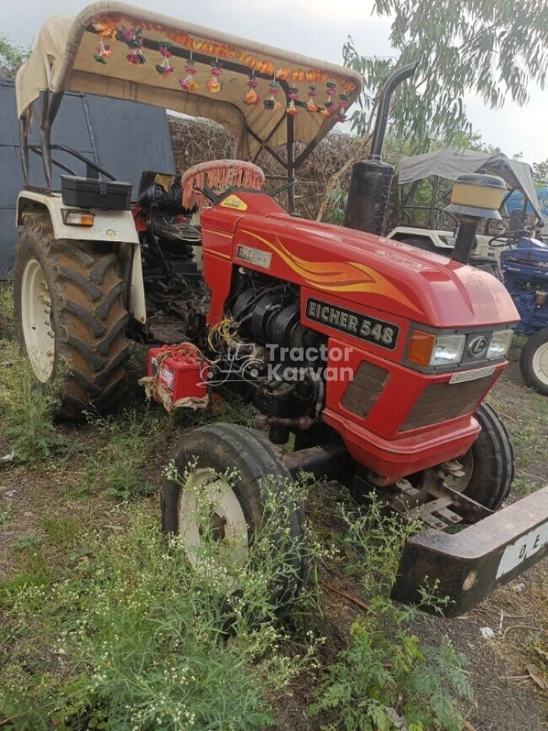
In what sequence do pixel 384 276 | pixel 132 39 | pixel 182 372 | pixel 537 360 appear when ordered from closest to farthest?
pixel 384 276 → pixel 132 39 → pixel 182 372 → pixel 537 360

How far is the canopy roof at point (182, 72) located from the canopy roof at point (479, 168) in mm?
A: 5700

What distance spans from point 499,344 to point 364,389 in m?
0.53

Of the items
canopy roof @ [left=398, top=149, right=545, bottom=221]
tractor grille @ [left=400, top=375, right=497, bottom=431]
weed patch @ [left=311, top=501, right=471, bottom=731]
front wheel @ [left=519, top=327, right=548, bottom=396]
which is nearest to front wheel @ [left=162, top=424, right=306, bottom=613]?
weed patch @ [left=311, top=501, right=471, bottom=731]

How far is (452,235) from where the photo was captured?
25.7ft

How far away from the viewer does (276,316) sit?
91.8 inches

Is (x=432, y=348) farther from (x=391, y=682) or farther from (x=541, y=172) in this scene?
(x=541, y=172)

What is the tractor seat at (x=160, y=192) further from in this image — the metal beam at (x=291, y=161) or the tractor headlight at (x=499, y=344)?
the tractor headlight at (x=499, y=344)

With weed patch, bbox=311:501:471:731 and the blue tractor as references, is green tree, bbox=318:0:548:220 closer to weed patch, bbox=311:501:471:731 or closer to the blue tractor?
the blue tractor

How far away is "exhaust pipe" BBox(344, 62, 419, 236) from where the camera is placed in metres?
2.42

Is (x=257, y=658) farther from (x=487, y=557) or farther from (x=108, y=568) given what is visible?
(x=487, y=557)

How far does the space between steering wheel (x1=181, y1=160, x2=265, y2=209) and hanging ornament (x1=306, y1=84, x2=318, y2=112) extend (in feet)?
1.67

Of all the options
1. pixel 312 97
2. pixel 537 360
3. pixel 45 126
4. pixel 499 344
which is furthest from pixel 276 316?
pixel 537 360

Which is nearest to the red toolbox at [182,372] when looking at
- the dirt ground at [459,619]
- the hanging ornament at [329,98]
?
the dirt ground at [459,619]

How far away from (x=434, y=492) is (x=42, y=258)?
2.36 meters
